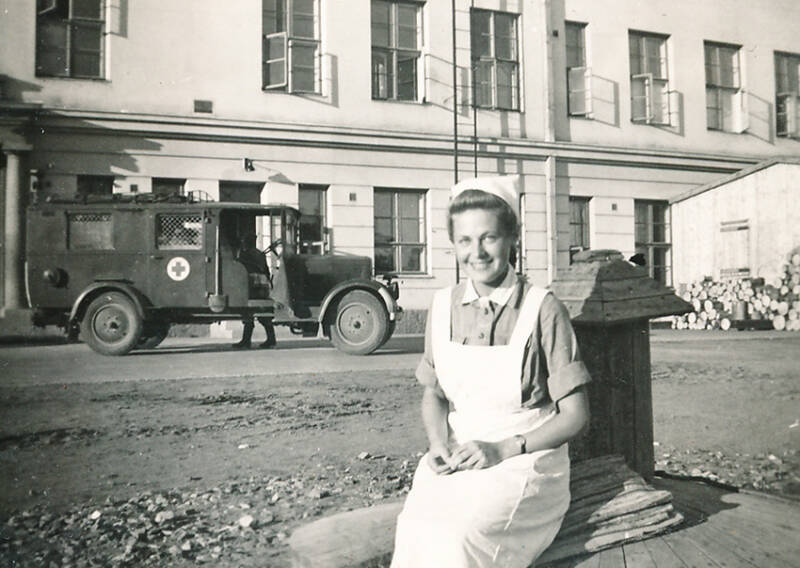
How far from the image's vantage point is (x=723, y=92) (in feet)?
6.68

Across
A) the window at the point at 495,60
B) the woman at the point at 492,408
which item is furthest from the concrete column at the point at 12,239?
the window at the point at 495,60

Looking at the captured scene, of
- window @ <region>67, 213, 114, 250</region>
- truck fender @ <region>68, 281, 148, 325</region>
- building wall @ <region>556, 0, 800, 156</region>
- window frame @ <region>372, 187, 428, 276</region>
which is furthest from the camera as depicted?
window @ <region>67, 213, 114, 250</region>

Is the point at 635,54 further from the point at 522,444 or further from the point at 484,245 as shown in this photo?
the point at 522,444

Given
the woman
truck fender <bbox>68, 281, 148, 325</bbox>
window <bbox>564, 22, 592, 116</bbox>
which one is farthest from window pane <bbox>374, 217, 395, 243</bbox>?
truck fender <bbox>68, 281, 148, 325</bbox>

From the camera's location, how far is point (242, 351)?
2.29m

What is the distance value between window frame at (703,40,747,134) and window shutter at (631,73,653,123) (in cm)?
22

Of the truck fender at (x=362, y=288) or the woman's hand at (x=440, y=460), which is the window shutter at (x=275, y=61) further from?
the woman's hand at (x=440, y=460)

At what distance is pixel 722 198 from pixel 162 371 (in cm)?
199

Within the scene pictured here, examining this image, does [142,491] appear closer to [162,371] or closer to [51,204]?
[162,371]

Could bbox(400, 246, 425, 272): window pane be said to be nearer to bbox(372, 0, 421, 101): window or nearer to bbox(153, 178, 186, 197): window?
bbox(372, 0, 421, 101): window

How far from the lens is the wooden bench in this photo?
1.07 meters

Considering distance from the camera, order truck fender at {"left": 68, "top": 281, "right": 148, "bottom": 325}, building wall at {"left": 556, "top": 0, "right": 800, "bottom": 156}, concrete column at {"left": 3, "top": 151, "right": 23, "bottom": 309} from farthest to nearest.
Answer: truck fender at {"left": 68, "top": 281, "right": 148, "bottom": 325} < building wall at {"left": 556, "top": 0, "right": 800, "bottom": 156} < concrete column at {"left": 3, "top": 151, "right": 23, "bottom": 309}

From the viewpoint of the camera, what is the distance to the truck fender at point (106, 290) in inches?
90.4

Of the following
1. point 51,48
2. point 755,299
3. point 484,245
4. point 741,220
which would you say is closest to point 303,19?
point 51,48
